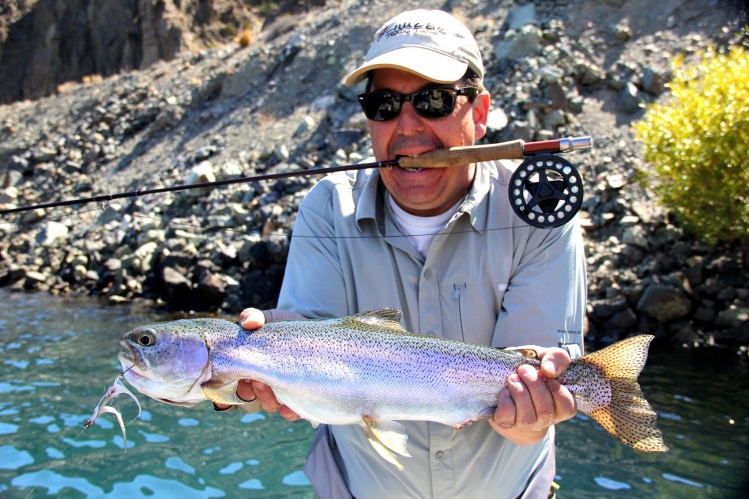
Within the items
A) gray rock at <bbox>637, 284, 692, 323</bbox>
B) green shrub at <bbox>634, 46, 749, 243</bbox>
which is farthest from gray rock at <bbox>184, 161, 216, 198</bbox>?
gray rock at <bbox>637, 284, 692, 323</bbox>

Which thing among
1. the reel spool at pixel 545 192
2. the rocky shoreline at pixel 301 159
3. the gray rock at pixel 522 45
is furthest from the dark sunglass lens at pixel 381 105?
the gray rock at pixel 522 45

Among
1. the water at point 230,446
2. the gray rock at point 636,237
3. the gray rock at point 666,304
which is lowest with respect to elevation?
the water at point 230,446

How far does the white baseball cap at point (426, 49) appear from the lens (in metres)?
3.37

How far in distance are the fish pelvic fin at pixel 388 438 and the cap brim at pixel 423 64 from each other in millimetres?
1562

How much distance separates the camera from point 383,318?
3002 mm

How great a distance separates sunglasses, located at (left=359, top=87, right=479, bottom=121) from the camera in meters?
3.42

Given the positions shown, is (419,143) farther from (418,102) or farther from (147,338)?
(147,338)

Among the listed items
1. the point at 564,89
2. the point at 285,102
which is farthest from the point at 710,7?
the point at 285,102

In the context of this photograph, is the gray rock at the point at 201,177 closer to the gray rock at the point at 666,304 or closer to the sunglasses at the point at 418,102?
the gray rock at the point at 666,304

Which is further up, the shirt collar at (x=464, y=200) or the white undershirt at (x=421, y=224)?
the shirt collar at (x=464, y=200)

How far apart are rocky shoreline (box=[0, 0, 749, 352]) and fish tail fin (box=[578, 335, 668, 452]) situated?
30.3 feet

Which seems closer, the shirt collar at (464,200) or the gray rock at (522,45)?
the shirt collar at (464,200)

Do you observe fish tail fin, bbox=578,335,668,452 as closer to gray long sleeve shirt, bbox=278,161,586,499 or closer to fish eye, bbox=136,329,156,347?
gray long sleeve shirt, bbox=278,161,586,499

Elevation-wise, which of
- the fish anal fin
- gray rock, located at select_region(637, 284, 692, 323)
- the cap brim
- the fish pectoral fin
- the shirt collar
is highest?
the cap brim
